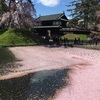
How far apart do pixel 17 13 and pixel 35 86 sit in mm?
32986

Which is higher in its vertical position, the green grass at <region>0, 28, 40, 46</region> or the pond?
the green grass at <region>0, 28, 40, 46</region>

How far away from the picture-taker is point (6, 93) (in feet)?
40.1

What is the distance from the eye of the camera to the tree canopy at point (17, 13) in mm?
44969

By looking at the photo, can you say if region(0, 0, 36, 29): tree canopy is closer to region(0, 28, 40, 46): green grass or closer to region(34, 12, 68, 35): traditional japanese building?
region(0, 28, 40, 46): green grass

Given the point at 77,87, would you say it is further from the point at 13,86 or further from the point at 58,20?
the point at 58,20

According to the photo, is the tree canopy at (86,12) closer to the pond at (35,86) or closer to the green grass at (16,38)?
the green grass at (16,38)

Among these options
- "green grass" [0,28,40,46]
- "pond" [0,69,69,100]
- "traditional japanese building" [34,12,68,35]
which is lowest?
"pond" [0,69,69,100]

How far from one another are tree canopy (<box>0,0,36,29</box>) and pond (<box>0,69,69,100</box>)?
2938 centimetres

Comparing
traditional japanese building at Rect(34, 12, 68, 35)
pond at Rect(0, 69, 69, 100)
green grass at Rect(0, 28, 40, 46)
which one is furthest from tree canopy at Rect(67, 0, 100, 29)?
pond at Rect(0, 69, 69, 100)

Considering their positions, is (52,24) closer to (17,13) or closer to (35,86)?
(17,13)

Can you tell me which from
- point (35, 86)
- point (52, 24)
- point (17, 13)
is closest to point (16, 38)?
point (17, 13)

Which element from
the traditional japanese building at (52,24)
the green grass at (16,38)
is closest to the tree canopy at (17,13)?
the green grass at (16,38)

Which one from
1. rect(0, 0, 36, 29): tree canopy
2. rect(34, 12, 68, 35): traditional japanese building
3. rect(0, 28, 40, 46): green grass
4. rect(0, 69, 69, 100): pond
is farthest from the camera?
rect(34, 12, 68, 35): traditional japanese building

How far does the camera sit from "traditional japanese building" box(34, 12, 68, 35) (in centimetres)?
5775
